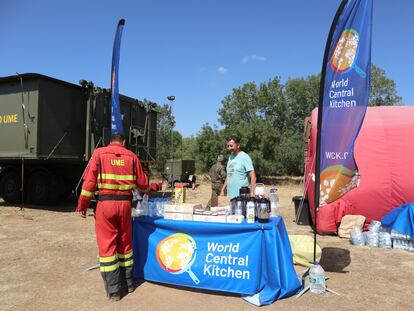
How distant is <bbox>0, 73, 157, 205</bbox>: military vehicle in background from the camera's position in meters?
9.79

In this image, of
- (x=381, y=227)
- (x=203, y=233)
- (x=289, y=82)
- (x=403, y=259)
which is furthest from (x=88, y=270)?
(x=289, y=82)

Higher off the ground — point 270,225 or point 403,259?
point 270,225

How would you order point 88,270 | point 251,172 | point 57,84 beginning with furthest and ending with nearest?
point 57,84, point 251,172, point 88,270

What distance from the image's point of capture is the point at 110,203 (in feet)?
13.4

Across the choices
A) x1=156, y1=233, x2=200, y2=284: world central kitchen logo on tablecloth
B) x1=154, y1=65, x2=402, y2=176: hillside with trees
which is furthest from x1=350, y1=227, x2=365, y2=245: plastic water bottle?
x1=154, y1=65, x2=402, y2=176: hillside with trees

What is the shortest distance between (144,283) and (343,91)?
3367mm

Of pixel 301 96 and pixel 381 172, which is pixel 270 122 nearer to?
pixel 301 96

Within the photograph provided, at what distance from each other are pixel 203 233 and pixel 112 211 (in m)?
1.06

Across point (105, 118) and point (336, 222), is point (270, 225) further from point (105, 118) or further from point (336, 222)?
point (105, 118)

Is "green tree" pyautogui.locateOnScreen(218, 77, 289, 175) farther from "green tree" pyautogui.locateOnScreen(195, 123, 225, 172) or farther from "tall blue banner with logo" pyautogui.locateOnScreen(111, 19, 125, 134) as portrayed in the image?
"tall blue banner with logo" pyautogui.locateOnScreen(111, 19, 125, 134)

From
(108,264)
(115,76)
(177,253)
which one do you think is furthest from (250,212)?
(115,76)

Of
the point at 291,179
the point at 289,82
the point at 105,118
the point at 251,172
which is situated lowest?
the point at 291,179

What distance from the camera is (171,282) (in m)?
4.45

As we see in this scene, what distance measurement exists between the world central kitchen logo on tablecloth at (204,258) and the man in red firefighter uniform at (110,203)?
547mm
